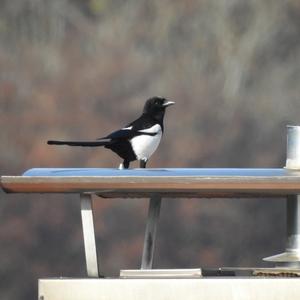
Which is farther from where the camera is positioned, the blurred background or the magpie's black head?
the blurred background

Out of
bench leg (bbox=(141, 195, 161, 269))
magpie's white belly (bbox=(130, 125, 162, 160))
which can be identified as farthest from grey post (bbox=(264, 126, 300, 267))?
magpie's white belly (bbox=(130, 125, 162, 160))

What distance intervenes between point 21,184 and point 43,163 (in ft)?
15.6

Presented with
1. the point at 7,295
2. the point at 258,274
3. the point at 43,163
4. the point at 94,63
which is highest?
the point at 94,63

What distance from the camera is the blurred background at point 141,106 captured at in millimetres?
6812

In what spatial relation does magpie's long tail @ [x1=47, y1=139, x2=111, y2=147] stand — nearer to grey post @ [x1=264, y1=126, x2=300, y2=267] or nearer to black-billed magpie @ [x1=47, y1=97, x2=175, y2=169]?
black-billed magpie @ [x1=47, y1=97, x2=175, y2=169]

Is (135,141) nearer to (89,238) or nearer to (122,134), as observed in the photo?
(122,134)

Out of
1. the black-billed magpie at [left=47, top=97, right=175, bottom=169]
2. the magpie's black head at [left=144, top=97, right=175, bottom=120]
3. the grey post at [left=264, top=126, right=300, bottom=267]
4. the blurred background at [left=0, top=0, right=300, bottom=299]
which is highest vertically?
the blurred background at [left=0, top=0, right=300, bottom=299]

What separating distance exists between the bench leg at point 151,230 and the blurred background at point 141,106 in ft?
14.5

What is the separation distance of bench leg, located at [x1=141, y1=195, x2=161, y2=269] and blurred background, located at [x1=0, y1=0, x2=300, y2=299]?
4.43m

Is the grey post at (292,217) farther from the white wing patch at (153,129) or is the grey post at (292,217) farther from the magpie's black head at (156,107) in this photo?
the magpie's black head at (156,107)

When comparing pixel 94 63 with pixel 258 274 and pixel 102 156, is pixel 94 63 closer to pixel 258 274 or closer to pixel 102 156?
pixel 102 156

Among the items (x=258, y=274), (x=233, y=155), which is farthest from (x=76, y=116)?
(x=258, y=274)

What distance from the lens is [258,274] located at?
6.77 ft

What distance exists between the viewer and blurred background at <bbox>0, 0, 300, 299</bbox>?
268 inches
